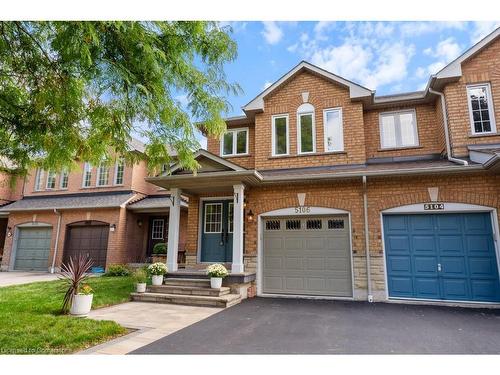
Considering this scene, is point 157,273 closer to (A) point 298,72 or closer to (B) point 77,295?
(B) point 77,295

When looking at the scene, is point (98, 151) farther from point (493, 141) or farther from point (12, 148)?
point (493, 141)

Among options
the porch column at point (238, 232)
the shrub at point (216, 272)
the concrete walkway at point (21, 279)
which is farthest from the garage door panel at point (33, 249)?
the porch column at point (238, 232)

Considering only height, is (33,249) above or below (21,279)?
above

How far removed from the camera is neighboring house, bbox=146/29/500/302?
26.8 feet

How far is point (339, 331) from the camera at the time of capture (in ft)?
18.3

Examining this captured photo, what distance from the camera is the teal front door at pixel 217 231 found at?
10297 mm

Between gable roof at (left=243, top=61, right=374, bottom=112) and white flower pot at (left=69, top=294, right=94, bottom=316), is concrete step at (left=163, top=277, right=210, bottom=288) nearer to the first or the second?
white flower pot at (left=69, top=294, right=94, bottom=316)

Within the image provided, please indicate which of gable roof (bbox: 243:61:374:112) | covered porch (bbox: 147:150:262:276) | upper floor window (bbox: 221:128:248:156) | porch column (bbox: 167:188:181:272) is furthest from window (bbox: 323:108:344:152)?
porch column (bbox: 167:188:181:272)

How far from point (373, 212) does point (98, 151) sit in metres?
7.24

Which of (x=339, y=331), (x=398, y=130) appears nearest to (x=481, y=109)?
(x=398, y=130)

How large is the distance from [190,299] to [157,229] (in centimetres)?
855

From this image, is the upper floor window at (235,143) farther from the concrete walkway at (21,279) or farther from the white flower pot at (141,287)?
the concrete walkway at (21,279)

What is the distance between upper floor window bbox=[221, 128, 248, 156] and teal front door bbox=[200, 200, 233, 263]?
6.54 feet

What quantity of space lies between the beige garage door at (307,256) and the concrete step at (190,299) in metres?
1.60
